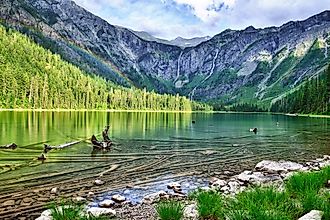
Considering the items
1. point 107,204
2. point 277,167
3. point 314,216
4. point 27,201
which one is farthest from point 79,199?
point 277,167

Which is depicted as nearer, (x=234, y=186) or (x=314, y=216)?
(x=314, y=216)

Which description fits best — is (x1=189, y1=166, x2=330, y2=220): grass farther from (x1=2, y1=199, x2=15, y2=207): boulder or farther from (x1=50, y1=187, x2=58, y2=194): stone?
(x1=50, y1=187, x2=58, y2=194): stone

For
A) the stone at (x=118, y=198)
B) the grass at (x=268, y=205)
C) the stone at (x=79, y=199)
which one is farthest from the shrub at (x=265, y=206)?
the stone at (x=79, y=199)

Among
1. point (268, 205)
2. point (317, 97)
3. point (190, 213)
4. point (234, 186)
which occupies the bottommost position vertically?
point (234, 186)

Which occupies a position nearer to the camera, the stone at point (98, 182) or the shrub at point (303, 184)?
the shrub at point (303, 184)

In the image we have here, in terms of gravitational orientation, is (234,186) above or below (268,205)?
below

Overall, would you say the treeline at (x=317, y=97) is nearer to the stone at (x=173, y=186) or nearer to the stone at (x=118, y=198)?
the stone at (x=173, y=186)

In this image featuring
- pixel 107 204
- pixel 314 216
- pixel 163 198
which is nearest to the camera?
pixel 314 216

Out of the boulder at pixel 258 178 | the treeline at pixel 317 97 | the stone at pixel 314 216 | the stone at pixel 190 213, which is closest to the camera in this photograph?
the stone at pixel 314 216

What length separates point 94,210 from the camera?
62.7ft

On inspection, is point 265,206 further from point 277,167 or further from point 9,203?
point 277,167

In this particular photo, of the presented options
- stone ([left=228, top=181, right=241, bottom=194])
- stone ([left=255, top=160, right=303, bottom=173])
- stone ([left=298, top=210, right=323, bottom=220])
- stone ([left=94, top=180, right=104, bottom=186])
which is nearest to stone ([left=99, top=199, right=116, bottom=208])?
stone ([left=94, top=180, right=104, bottom=186])

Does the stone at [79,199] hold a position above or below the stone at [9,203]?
above

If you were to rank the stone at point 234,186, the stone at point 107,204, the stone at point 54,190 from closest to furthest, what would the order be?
the stone at point 107,204, the stone at point 234,186, the stone at point 54,190
